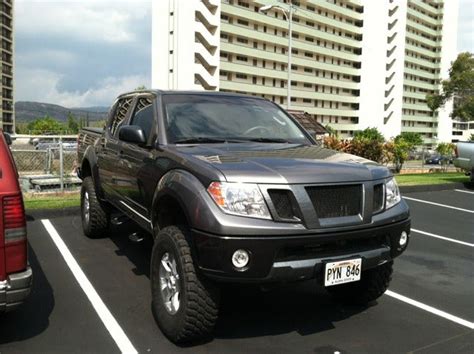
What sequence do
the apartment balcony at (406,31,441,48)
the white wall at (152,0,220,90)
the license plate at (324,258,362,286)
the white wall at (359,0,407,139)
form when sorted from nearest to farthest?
1. the license plate at (324,258,362,286)
2. the white wall at (152,0,220,90)
3. the white wall at (359,0,407,139)
4. the apartment balcony at (406,31,441,48)

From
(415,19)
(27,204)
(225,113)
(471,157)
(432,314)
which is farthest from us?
(415,19)

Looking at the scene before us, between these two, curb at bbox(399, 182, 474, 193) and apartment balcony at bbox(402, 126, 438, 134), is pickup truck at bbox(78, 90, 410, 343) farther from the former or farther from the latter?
apartment balcony at bbox(402, 126, 438, 134)

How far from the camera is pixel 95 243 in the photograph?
6.52 m

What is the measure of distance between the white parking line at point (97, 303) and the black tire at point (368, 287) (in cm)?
203

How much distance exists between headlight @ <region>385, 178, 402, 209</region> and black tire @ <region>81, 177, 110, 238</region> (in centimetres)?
406

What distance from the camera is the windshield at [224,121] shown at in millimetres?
4355

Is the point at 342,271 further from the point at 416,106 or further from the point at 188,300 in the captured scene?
the point at 416,106

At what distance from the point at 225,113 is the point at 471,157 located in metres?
10.8

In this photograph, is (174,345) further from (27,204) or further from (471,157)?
(471,157)

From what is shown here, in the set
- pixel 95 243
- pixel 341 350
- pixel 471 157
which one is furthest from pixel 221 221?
pixel 471 157

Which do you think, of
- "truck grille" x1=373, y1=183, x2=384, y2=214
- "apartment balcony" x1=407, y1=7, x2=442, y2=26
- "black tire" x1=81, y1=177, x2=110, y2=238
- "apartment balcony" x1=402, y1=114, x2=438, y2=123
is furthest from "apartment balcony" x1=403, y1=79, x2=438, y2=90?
"truck grille" x1=373, y1=183, x2=384, y2=214

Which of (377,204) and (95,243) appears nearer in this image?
(377,204)

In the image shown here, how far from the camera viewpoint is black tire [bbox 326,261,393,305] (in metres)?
4.17

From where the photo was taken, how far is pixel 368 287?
423cm
